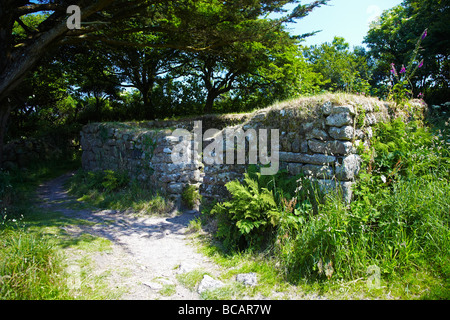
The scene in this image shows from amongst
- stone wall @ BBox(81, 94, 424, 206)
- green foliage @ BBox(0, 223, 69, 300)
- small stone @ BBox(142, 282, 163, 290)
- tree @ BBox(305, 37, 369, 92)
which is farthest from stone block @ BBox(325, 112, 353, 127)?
tree @ BBox(305, 37, 369, 92)

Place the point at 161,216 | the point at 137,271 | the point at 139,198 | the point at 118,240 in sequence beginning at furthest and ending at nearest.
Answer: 1. the point at 139,198
2. the point at 161,216
3. the point at 118,240
4. the point at 137,271

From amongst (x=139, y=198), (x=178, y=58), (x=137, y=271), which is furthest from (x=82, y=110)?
(x=137, y=271)

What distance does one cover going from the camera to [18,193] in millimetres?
7281

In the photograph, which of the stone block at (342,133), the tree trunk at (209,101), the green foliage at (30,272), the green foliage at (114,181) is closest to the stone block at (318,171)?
the stone block at (342,133)

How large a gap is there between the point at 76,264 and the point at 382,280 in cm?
380

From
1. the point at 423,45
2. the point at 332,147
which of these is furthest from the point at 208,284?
the point at 423,45

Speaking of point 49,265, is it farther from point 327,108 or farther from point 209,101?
point 209,101

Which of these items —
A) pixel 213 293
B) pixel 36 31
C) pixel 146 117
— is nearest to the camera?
pixel 213 293

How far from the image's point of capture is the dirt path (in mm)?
3395

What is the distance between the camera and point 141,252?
4.47 meters

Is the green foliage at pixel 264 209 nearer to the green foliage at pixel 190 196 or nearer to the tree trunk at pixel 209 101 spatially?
the green foliage at pixel 190 196

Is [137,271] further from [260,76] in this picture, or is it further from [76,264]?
[260,76]

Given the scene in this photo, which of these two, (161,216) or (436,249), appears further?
(161,216)

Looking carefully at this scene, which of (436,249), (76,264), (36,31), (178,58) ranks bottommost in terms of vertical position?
(76,264)
